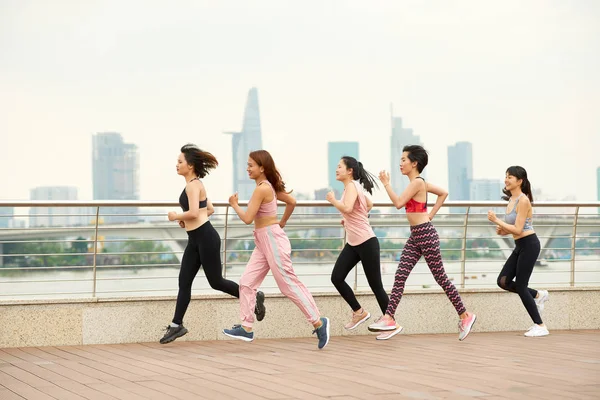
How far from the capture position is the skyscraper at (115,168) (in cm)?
9125

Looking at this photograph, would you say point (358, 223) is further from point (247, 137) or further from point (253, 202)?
point (247, 137)

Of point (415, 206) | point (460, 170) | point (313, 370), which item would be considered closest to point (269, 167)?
point (415, 206)

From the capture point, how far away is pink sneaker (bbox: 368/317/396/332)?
8.92m

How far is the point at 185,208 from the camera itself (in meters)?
8.45

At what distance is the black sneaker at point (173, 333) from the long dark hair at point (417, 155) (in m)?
2.67

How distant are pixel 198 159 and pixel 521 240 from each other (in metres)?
3.29

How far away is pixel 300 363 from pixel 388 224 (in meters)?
3.38

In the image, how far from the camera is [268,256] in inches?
322

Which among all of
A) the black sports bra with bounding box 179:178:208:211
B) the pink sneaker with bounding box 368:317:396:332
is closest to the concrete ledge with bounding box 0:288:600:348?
the pink sneaker with bounding box 368:317:396:332

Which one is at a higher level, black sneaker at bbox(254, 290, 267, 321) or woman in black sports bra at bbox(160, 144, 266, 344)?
woman in black sports bra at bbox(160, 144, 266, 344)

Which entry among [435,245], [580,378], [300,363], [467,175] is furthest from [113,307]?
[467,175]

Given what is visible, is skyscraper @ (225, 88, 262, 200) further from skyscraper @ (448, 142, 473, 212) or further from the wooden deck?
the wooden deck

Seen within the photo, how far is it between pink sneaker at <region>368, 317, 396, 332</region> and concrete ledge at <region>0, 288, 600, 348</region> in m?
0.66

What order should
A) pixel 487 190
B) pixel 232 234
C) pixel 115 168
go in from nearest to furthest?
pixel 232 234, pixel 487 190, pixel 115 168
